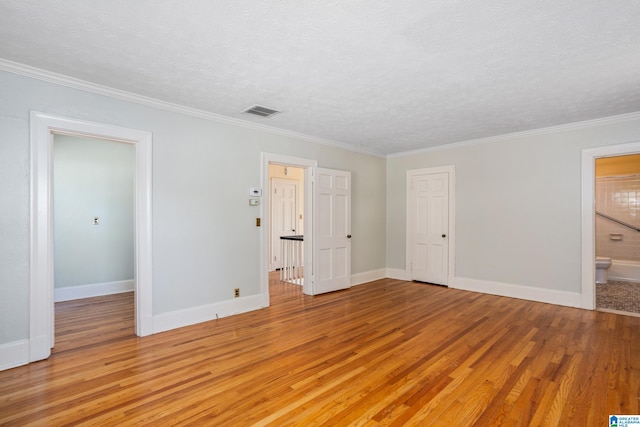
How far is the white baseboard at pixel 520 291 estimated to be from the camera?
175 inches

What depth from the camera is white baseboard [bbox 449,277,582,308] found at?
4449 millimetres

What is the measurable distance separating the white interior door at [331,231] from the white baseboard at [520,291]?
200 centimetres

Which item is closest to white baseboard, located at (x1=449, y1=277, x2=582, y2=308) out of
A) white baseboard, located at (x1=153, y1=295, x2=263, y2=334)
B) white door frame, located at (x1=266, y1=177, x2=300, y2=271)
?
white baseboard, located at (x1=153, y1=295, x2=263, y2=334)

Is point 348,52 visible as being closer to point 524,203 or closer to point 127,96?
point 127,96

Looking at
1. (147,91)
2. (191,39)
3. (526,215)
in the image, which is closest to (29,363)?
(147,91)

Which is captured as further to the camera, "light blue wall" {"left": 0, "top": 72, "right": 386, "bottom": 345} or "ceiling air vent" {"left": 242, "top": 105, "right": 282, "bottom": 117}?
"ceiling air vent" {"left": 242, "top": 105, "right": 282, "bottom": 117}

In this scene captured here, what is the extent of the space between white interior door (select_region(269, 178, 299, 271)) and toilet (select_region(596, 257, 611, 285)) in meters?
6.19

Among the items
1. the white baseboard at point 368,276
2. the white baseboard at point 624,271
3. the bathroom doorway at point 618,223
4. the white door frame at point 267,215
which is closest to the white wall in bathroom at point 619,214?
the bathroom doorway at point 618,223

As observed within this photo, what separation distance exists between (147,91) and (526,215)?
5383 mm

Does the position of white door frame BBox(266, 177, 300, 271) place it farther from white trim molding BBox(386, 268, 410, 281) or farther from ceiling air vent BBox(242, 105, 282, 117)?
ceiling air vent BBox(242, 105, 282, 117)

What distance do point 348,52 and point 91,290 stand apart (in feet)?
17.3

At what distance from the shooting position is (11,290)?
2730 millimetres

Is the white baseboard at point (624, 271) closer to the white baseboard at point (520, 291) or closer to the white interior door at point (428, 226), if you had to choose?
the white baseboard at point (520, 291)

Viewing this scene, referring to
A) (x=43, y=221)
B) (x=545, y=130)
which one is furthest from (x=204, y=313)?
(x=545, y=130)
